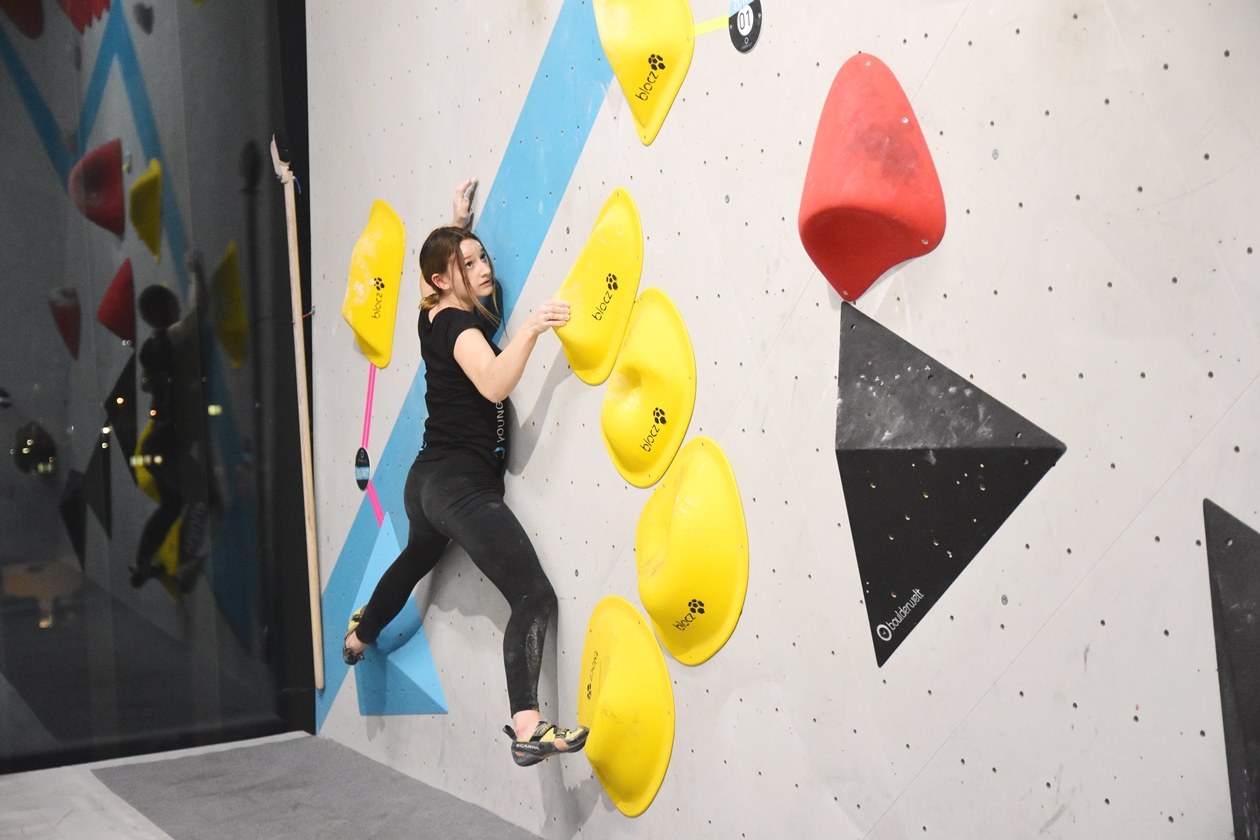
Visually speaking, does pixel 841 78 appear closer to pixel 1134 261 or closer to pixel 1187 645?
pixel 1134 261

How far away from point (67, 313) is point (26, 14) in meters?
0.89

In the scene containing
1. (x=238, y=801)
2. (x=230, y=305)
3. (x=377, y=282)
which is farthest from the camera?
(x=230, y=305)

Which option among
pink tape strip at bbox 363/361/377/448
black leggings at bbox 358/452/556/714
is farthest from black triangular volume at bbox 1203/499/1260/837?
pink tape strip at bbox 363/361/377/448

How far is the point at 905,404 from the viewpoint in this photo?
1.46 m

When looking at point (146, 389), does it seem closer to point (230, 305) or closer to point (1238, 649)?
point (230, 305)

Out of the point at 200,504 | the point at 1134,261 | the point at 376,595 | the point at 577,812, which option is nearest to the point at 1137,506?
the point at 1134,261

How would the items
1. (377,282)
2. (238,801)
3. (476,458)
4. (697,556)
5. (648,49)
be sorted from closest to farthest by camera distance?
1. (697,556)
2. (648,49)
3. (476,458)
4. (238,801)
5. (377,282)

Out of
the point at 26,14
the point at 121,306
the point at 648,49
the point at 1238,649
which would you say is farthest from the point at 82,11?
the point at 1238,649

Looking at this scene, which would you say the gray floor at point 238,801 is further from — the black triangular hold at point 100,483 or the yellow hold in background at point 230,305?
the yellow hold in background at point 230,305

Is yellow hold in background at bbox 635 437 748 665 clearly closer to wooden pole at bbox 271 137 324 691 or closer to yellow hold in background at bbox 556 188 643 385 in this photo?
yellow hold in background at bbox 556 188 643 385

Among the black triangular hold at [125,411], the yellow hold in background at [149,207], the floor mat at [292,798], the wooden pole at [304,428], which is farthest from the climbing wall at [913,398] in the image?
the black triangular hold at [125,411]

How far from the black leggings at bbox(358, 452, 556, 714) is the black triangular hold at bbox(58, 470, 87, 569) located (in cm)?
123

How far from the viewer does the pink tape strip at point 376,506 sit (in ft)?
9.50

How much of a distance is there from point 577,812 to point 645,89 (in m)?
1.48
